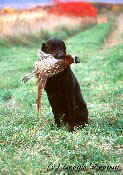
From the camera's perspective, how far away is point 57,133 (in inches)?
192

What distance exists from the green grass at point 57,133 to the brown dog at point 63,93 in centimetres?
18

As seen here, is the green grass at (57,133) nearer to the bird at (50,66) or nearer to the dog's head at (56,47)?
the bird at (50,66)

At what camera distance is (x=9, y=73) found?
11.0 meters

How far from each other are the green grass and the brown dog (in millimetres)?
184

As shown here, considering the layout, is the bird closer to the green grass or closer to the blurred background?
the green grass

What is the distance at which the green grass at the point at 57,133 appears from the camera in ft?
13.1

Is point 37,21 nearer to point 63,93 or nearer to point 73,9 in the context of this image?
point 73,9

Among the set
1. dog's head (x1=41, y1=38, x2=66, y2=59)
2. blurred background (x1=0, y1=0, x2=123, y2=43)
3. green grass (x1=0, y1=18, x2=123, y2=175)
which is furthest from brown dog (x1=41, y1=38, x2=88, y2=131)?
blurred background (x1=0, y1=0, x2=123, y2=43)

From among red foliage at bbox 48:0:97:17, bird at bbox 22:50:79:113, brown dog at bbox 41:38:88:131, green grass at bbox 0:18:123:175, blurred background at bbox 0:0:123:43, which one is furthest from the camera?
red foliage at bbox 48:0:97:17

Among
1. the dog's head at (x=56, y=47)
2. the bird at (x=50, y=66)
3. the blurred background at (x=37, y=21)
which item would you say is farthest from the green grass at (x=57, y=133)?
the blurred background at (x=37, y=21)

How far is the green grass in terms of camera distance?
3.99m

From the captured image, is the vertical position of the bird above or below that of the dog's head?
below

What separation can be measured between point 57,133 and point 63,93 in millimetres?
712

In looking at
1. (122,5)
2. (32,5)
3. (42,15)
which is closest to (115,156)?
(42,15)
